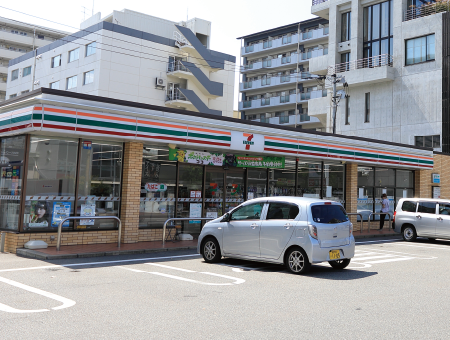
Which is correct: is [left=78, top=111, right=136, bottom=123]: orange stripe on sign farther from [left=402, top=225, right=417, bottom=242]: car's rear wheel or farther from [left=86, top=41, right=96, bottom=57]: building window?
[left=86, top=41, right=96, bottom=57]: building window

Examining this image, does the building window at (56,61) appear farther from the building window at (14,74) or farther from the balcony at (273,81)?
the balcony at (273,81)

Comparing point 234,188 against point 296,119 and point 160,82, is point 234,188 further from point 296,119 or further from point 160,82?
point 296,119

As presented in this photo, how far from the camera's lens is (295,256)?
966 cm

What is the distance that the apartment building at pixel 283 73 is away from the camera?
57219 mm

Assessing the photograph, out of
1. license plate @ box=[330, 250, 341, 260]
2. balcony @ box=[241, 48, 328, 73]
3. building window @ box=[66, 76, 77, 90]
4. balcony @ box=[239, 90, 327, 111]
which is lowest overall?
license plate @ box=[330, 250, 341, 260]

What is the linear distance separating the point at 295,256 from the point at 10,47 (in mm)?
68708

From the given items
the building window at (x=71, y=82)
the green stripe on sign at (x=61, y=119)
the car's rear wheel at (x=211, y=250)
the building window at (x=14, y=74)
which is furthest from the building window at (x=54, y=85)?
the car's rear wheel at (x=211, y=250)

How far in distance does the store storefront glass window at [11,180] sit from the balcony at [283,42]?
4936 centimetres

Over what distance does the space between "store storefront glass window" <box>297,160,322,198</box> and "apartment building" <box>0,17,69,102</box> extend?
185 feet

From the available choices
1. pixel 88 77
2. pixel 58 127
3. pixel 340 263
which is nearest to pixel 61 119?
pixel 58 127

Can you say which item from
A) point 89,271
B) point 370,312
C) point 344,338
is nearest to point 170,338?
point 344,338

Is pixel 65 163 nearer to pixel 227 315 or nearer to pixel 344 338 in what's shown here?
pixel 227 315

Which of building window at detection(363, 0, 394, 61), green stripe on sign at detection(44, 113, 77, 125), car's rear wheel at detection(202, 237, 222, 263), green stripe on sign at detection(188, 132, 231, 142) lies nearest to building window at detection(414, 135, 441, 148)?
building window at detection(363, 0, 394, 61)

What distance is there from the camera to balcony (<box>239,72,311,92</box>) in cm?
5794
